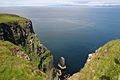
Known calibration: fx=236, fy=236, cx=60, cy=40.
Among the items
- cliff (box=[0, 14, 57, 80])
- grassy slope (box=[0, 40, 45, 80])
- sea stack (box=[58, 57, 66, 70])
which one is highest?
grassy slope (box=[0, 40, 45, 80])

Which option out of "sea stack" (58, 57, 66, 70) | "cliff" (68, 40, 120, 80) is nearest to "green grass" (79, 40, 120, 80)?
"cliff" (68, 40, 120, 80)

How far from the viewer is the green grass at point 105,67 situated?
35250 millimetres

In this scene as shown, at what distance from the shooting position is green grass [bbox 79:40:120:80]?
116 ft

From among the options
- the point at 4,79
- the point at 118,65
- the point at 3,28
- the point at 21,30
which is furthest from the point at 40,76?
the point at 21,30

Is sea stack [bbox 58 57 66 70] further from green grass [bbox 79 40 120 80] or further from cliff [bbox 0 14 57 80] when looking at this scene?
green grass [bbox 79 40 120 80]

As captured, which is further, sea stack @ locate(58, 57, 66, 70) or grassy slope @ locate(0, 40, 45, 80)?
sea stack @ locate(58, 57, 66, 70)

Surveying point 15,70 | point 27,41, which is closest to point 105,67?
point 15,70

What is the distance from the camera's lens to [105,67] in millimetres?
36531

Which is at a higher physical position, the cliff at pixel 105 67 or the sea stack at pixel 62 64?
the cliff at pixel 105 67

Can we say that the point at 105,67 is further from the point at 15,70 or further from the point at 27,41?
the point at 27,41

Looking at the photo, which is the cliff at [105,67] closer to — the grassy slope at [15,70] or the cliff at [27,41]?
the grassy slope at [15,70]

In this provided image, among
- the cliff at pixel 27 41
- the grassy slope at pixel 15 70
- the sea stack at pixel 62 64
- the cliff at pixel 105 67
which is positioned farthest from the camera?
the sea stack at pixel 62 64

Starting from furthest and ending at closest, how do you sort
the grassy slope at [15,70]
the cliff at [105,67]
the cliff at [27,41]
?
the cliff at [27,41]
the cliff at [105,67]
the grassy slope at [15,70]

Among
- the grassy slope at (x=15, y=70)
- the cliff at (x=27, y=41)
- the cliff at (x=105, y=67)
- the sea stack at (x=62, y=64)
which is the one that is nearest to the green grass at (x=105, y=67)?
the cliff at (x=105, y=67)
